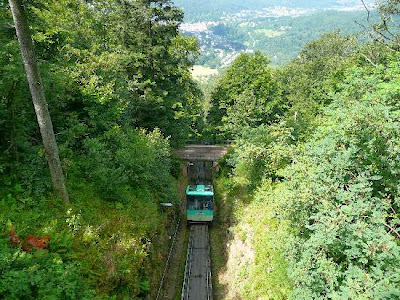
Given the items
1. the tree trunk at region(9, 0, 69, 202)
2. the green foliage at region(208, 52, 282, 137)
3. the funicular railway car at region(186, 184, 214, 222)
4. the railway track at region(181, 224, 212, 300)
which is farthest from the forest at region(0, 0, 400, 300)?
the green foliage at region(208, 52, 282, 137)

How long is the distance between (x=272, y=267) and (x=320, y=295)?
4.18 metres

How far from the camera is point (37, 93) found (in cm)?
905

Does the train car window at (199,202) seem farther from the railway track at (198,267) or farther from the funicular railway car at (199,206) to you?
the railway track at (198,267)

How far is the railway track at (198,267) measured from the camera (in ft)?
51.3

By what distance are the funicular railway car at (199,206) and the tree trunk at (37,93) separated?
11.7m

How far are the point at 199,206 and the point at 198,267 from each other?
4.93 m

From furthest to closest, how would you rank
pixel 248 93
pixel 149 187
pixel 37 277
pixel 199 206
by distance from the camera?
pixel 248 93 < pixel 199 206 < pixel 149 187 < pixel 37 277

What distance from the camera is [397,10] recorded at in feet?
65.5

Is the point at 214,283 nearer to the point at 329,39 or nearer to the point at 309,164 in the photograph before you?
the point at 309,164

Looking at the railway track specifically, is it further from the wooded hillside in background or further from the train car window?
the train car window

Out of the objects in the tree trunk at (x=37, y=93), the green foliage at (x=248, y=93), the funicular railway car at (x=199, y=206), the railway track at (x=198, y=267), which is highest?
the tree trunk at (x=37, y=93)

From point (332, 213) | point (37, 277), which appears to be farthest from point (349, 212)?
point (37, 277)

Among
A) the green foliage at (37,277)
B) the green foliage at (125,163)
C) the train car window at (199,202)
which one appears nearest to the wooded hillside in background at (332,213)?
the train car window at (199,202)

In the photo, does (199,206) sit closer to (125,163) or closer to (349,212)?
(125,163)
